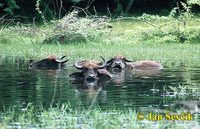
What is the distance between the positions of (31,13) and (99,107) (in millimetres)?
34208

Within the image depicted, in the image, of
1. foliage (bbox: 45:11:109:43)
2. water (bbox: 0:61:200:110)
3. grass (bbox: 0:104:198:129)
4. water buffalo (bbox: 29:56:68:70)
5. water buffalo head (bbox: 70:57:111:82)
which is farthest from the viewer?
foliage (bbox: 45:11:109:43)

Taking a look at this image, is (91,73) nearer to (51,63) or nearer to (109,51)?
(51,63)

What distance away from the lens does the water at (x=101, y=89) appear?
1318cm

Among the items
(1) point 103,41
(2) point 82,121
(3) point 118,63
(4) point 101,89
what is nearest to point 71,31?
(1) point 103,41

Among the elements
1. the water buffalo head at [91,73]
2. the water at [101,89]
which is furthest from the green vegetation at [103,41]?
the water buffalo head at [91,73]

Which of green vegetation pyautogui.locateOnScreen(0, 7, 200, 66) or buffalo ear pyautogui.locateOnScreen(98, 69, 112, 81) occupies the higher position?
green vegetation pyautogui.locateOnScreen(0, 7, 200, 66)

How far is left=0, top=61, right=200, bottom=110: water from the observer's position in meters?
13.2

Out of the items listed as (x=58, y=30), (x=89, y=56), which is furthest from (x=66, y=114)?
(x=58, y=30)

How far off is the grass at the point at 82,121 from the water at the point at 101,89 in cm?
126

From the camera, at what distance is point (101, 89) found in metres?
15.7

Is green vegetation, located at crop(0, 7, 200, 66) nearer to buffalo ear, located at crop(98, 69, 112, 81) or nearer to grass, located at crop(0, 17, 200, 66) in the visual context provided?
grass, located at crop(0, 17, 200, 66)

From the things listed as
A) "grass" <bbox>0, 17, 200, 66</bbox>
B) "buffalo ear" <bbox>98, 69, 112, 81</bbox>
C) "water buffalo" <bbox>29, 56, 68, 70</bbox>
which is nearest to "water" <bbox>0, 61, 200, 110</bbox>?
"buffalo ear" <bbox>98, 69, 112, 81</bbox>

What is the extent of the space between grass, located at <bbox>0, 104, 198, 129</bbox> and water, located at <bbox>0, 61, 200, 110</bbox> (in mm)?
1258

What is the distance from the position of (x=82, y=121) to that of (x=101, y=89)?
5027 millimetres
